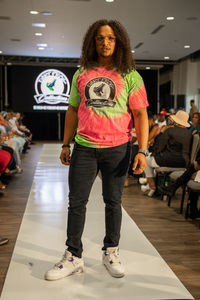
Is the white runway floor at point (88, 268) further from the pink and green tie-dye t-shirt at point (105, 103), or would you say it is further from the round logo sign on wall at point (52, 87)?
the round logo sign on wall at point (52, 87)

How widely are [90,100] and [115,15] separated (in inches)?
244

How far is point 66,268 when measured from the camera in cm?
198

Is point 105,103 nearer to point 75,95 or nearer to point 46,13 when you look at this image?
point 75,95

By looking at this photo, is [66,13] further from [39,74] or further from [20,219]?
[39,74]

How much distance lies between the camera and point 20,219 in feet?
10.9

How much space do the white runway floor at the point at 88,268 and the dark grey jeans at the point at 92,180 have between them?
21 cm

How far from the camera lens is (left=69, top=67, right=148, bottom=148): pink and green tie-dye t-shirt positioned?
1880 mm

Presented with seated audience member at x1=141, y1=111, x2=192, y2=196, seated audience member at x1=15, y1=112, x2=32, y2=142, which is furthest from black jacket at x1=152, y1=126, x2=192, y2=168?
seated audience member at x1=15, y1=112, x2=32, y2=142

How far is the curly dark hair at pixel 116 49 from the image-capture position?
1.91 m

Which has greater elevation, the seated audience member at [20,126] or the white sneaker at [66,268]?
the seated audience member at [20,126]

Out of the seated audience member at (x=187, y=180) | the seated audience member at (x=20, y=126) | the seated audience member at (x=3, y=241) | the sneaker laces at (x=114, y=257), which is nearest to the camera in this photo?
the sneaker laces at (x=114, y=257)

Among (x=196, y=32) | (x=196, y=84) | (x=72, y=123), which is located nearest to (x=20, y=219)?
(x=72, y=123)

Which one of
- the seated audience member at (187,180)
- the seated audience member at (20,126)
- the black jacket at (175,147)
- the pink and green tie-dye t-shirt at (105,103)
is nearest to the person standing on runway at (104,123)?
the pink and green tie-dye t-shirt at (105,103)

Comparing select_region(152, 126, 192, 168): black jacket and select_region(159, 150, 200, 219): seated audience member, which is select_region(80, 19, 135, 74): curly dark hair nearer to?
select_region(159, 150, 200, 219): seated audience member
